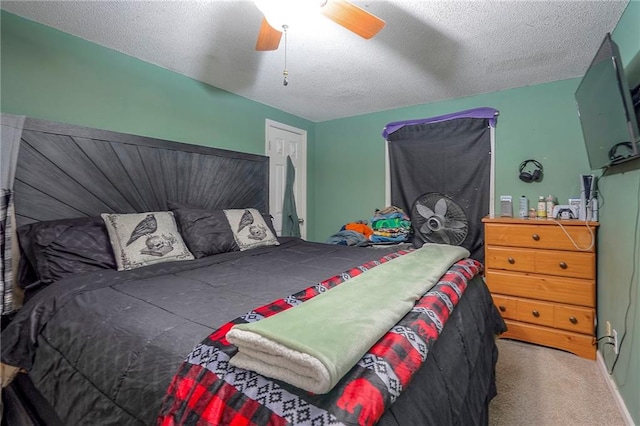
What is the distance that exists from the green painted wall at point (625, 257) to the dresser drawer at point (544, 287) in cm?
17

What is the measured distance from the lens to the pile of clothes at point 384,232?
3213mm

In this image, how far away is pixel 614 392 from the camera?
1716mm

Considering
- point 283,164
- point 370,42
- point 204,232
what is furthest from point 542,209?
point 204,232

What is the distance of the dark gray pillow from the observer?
5.13 feet

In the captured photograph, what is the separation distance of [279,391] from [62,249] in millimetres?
1629

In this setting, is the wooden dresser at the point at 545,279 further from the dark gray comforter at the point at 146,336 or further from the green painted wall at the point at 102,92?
the green painted wall at the point at 102,92

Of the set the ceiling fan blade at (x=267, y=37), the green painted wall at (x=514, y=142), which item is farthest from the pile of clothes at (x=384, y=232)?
the ceiling fan blade at (x=267, y=37)

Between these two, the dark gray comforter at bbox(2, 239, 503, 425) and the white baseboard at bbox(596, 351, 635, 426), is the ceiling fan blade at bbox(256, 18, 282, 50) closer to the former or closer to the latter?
the dark gray comforter at bbox(2, 239, 503, 425)

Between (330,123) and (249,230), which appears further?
(330,123)

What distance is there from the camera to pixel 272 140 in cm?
348

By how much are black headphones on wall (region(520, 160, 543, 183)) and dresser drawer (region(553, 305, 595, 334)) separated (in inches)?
45.7

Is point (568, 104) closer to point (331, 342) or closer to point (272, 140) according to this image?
point (272, 140)

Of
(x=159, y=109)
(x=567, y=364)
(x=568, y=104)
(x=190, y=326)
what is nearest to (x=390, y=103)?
(x=568, y=104)

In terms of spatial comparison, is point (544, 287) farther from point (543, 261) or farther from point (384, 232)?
point (384, 232)
